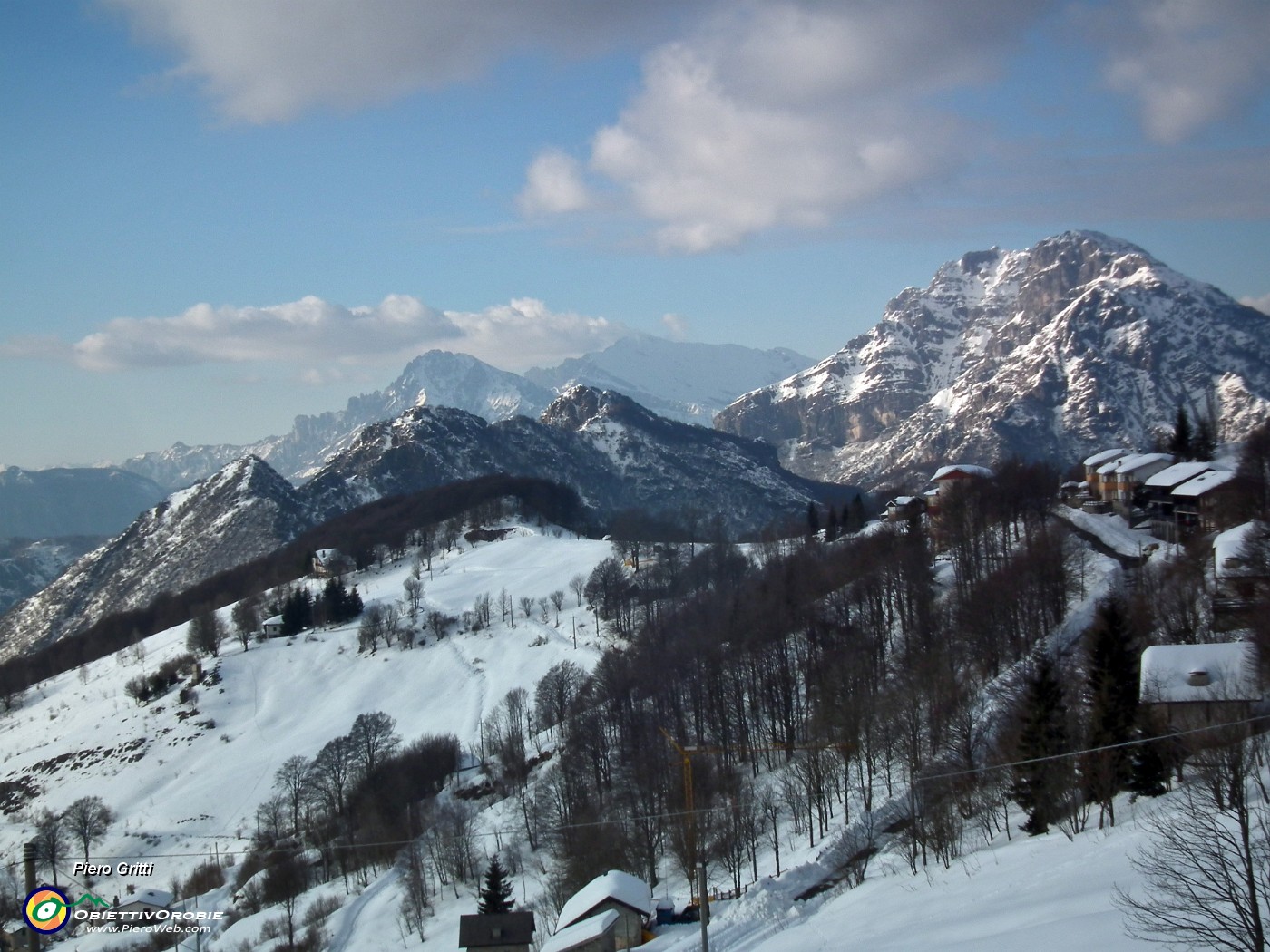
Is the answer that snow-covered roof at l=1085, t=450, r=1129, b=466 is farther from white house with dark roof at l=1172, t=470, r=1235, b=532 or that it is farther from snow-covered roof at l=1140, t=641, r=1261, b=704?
snow-covered roof at l=1140, t=641, r=1261, b=704

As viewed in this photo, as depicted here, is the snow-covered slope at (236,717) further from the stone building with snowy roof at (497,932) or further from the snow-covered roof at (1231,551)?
the snow-covered roof at (1231,551)

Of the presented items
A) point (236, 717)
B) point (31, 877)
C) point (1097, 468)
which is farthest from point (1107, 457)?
point (31, 877)

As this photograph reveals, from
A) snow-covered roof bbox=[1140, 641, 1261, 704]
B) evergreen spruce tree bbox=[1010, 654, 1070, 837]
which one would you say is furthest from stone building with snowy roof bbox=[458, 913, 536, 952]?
snow-covered roof bbox=[1140, 641, 1261, 704]

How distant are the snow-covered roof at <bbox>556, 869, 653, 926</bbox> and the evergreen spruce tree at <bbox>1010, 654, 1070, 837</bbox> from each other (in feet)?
45.1

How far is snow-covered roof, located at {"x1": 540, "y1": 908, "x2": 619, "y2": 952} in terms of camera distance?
114 ft

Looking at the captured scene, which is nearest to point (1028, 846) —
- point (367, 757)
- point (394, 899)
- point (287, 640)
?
point (394, 899)

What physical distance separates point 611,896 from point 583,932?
169 cm

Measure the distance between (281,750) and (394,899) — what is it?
37797mm

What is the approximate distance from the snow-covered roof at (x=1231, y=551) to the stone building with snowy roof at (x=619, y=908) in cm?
3253

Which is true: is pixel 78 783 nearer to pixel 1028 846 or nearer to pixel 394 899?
pixel 394 899

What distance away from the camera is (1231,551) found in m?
51.5

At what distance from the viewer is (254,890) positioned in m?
56.1

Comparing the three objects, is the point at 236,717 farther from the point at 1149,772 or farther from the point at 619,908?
the point at 1149,772

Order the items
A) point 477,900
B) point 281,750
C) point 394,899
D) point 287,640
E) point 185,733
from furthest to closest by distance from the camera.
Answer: point 287,640 → point 185,733 → point 281,750 → point 394,899 → point 477,900
